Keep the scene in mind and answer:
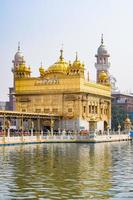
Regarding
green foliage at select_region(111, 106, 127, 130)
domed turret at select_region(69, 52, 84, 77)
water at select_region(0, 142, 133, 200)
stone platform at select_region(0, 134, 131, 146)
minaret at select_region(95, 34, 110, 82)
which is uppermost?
minaret at select_region(95, 34, 110, 82)

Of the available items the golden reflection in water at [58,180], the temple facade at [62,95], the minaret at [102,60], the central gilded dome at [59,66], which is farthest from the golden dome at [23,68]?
the golden reflection in water at [58,180]

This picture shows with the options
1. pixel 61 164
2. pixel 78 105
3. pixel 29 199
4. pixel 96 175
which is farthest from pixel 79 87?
pixel 29 199

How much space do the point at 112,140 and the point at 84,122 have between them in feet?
16.6

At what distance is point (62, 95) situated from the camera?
200 ft

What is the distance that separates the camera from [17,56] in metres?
105

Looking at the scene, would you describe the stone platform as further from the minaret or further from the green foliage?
the minaret

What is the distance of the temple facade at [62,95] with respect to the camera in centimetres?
6072

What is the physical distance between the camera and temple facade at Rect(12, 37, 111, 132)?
2391 inches

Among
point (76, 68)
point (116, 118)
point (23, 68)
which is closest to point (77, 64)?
point (76, 68)

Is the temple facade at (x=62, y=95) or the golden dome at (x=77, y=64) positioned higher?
the golden dome at (x=77, y=64)

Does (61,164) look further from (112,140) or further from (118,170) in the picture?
(112,140)

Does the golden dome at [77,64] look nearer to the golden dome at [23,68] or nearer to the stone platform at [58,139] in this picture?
the golden dome at [23,68]

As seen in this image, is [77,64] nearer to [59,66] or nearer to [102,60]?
[59,66]

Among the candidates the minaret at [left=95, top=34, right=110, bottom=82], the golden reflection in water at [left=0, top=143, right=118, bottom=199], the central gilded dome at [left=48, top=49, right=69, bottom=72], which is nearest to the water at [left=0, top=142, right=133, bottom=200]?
the golden reflection in water at [left=0, top=143, right=118, bottom=199]
